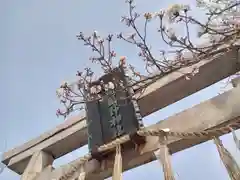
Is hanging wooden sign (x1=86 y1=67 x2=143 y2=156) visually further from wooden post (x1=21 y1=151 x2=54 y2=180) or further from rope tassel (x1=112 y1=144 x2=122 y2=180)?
wooden post (x1=21 y1=151 x2=54 y2=180)

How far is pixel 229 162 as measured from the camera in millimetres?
1314

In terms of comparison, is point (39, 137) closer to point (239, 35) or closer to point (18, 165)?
point (18, 165)

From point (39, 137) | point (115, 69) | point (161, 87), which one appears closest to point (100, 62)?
point (115, 69)

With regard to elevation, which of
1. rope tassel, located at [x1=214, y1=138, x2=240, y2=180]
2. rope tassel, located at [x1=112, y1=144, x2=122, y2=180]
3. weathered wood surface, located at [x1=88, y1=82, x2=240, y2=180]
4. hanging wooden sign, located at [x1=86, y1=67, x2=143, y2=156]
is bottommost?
rope tassel, located at [x1=214, y1=138, x2=240, y2=180]

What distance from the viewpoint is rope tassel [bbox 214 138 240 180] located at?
4.15ft

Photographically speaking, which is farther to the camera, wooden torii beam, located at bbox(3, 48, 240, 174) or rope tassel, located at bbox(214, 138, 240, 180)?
wooden torii beam, located at bbox(3, 48, 240, 174)

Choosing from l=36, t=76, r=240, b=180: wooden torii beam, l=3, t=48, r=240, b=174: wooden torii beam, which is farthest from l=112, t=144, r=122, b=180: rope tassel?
l=3, t=48, r=240, b=174: wooden torii beam

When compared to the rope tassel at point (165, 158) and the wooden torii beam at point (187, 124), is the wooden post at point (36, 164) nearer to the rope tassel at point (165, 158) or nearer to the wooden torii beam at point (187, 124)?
the wooden torii beam at point (187, 124)

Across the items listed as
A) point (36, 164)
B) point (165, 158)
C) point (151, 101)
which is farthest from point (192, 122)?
point (36, 164)

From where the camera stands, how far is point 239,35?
1.48 metres

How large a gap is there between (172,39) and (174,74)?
0.45 meters

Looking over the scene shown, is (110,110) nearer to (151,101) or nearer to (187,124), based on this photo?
(151,101)

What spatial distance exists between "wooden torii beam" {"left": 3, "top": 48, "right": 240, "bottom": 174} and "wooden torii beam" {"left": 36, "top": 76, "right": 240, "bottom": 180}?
0.70ft

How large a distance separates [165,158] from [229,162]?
9.9 inches
